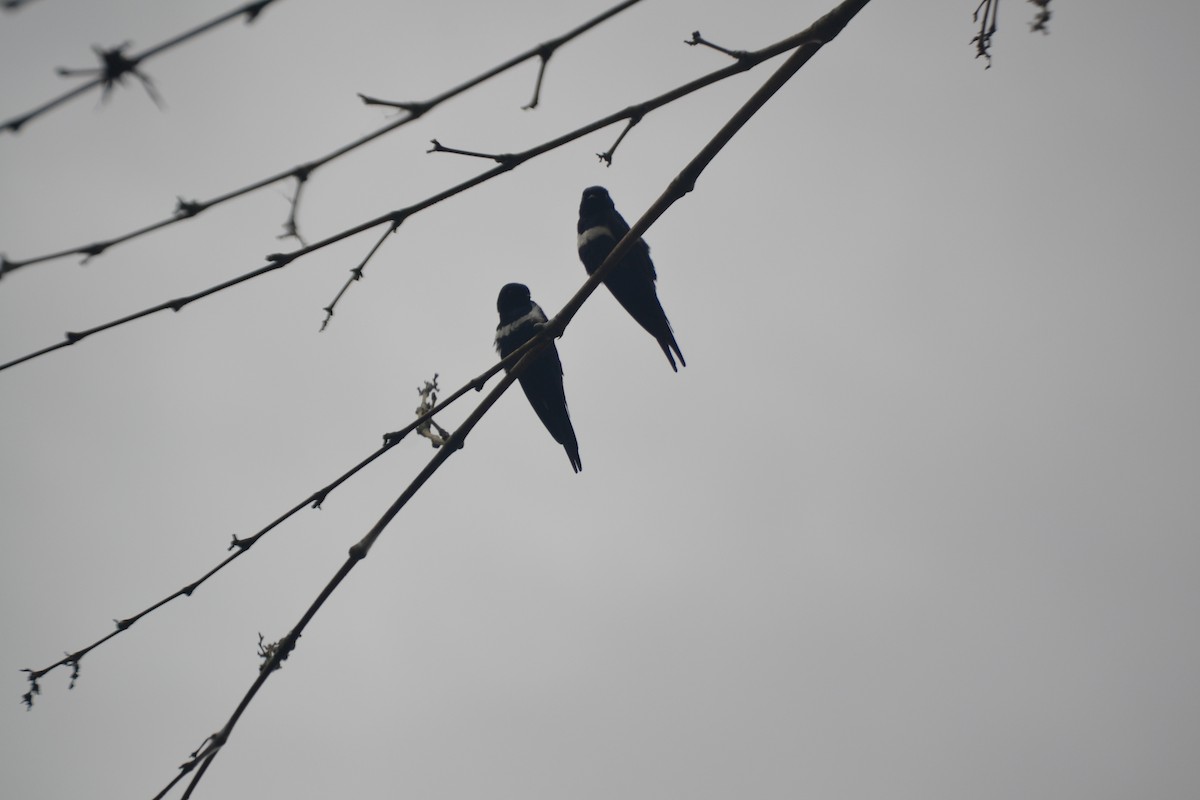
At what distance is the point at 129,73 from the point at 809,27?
181 centimetres

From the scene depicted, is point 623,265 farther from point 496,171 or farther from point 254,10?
point 254,10

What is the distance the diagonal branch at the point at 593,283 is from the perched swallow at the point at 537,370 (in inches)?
158

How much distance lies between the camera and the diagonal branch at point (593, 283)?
1686 millimetres

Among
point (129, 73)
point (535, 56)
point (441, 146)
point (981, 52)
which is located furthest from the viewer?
point (981, 52)

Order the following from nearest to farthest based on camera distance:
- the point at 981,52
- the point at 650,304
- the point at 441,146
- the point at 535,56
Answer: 1. the point at 535,56
2. the point at 441,146
3. the point at 981,52
4. the point at 650,304

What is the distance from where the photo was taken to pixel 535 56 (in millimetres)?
1290

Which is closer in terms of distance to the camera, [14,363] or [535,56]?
[14,363]

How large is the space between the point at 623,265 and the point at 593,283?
13.9ft

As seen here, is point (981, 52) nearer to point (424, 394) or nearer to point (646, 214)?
point (646, 214)

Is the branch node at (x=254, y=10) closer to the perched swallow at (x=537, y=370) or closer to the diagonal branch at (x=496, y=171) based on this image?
the diagonal branch at (x=496, y=171)

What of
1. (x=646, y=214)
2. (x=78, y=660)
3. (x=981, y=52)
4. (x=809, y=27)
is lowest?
(x=78, y=660)

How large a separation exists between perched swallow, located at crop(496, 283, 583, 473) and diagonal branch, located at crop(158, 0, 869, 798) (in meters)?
4.01

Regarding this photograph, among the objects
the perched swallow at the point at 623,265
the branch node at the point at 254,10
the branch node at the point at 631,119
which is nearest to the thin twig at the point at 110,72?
the branch node at the point at 254,10

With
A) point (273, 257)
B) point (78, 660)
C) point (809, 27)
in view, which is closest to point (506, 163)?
point (273, 257)
